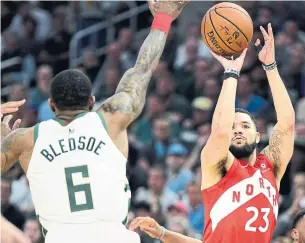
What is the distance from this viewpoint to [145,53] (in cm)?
679

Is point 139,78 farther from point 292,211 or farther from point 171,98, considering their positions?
point 171,98

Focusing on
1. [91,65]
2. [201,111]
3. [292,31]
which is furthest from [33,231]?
[292,31]

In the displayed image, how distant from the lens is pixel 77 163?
625cm

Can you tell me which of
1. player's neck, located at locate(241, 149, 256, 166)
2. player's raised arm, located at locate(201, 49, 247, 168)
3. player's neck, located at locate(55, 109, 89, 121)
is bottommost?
player's neck, located at locate(241, 149, 256, 166)

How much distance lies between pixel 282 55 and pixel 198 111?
1.43 m

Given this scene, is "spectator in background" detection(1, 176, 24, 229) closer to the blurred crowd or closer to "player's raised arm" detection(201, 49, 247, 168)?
the blurred crowd

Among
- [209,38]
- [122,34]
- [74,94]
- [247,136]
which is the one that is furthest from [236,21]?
[122,34]

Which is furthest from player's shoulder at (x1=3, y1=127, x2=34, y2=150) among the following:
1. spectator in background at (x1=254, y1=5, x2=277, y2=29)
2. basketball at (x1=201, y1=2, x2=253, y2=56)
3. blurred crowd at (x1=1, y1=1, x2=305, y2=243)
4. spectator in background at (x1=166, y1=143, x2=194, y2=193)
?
spectator in background at (x1=254, y1=5, x2=277, y2=29)

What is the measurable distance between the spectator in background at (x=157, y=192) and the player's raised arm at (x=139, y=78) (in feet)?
16.8

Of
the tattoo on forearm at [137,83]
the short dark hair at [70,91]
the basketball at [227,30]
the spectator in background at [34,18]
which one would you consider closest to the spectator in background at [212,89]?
the spectator in background at [34,18]

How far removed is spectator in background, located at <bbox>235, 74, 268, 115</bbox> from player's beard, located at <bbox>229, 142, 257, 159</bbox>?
560cm

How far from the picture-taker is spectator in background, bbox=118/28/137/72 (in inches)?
595

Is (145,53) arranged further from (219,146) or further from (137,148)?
(137,148)

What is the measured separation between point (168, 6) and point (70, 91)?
1.16 m
